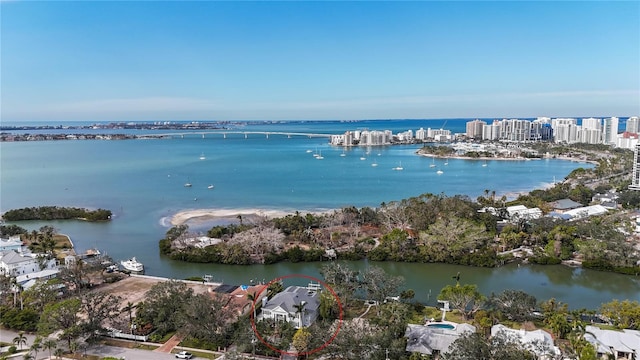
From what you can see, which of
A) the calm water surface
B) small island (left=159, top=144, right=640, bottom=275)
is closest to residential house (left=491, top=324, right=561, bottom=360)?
the calm water surface

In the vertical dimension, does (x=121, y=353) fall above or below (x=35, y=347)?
below

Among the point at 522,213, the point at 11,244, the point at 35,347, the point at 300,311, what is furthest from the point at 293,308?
the point at 522,213

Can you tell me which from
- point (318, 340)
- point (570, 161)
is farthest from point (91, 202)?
point (570, 161)

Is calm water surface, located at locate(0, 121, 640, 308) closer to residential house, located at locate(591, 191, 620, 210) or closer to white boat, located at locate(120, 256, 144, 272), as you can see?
white boat, located at locate(120, 256, 144, 272)

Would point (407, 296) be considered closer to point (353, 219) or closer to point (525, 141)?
point (353, 219)

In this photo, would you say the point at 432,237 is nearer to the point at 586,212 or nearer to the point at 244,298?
the point at 244,298

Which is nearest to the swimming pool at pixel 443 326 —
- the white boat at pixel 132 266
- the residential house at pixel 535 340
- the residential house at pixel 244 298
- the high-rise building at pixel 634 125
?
the residential house at pixel 535 340
